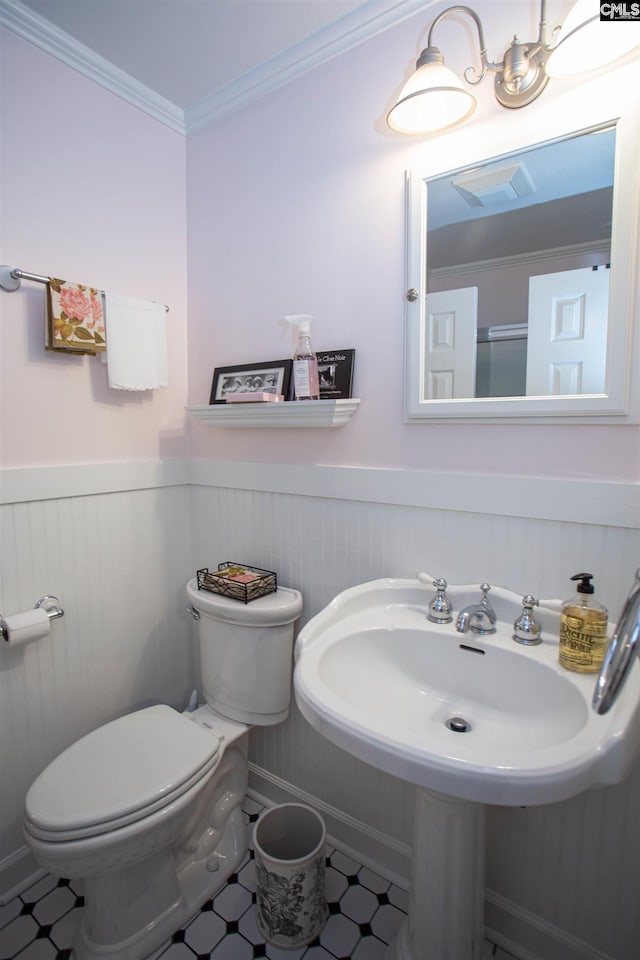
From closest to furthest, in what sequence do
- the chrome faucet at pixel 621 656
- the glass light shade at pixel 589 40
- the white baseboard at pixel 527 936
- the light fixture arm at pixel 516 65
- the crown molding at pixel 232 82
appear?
the chrome faucet at pixel 621 656 → the glass light shade at pixel 589 40 → the light fixture arm at pixel 516 65 → the white baseboard at pixel 527 936 → the crown molding at pixel 232 82

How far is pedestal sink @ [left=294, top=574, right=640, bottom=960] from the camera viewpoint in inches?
26.4

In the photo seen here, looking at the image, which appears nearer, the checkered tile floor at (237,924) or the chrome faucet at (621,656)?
the chrome faucet at (621,656)

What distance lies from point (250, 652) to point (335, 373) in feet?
2.63

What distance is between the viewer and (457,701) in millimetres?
999

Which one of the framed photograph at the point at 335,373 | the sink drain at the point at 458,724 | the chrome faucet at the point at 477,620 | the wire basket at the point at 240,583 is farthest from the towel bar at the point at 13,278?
the sink drain at the point at 458,724

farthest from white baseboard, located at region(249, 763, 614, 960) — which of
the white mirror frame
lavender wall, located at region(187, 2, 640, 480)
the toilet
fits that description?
the white mirror frame

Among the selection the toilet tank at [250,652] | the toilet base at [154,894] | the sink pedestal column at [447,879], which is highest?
the toilet tank at [250,652]

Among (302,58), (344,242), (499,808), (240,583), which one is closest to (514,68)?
(344,242)

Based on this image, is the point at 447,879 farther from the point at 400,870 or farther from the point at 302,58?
the point at 302,58

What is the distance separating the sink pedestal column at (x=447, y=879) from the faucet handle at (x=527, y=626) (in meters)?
0.33

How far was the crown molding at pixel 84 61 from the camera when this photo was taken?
1.17 m

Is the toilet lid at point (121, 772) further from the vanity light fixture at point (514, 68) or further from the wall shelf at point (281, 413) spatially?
the vanity light fixture at point (514, 68)

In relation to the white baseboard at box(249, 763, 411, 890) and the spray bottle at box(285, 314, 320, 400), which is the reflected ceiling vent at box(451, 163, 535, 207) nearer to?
the spray bottle at box(285, 314, 320, 400)

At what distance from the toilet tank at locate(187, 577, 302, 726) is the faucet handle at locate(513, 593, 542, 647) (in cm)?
59
